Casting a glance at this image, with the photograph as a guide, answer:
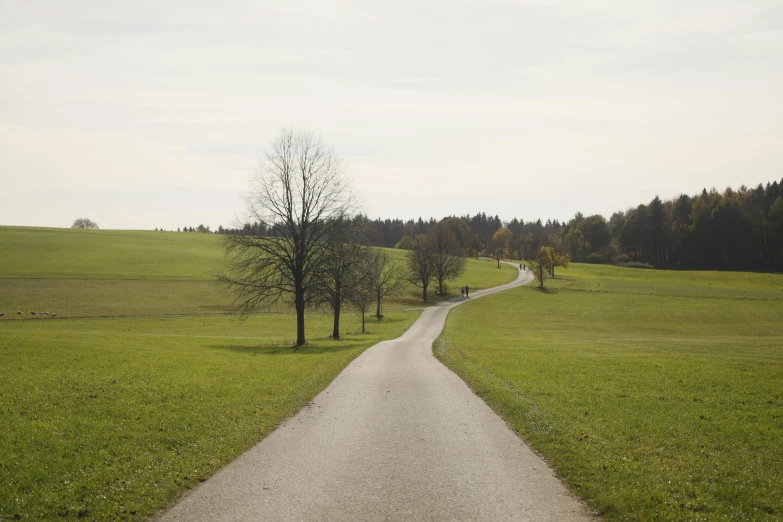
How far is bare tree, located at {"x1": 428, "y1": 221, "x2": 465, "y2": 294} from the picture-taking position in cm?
8759

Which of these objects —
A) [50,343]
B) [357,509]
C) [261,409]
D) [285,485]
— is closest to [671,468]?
[357,509]

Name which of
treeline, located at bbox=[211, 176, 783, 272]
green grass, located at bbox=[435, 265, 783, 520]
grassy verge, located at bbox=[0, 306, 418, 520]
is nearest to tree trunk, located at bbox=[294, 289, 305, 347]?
grassy verge, located at bbox=[0, 306, 418, 520]

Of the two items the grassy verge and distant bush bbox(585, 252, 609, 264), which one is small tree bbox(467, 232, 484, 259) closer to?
distant bush bbox(585, 252, 609, 264)

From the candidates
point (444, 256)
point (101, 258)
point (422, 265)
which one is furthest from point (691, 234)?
point (101, 258)

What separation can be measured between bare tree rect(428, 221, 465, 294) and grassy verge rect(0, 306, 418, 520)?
61.5m

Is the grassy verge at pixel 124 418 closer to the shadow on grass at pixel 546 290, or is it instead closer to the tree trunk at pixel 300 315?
the tree trunk at pixel 300 315

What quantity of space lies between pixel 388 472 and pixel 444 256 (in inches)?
3162

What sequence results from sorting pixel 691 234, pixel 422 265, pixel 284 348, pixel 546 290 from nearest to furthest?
pixel 284 348 < pixel 422 265 < pixel 546 290 < pixel 691 234

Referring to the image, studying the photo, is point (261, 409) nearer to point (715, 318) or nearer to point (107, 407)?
point (107, 407)

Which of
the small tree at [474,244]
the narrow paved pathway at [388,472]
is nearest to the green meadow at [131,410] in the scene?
the narrow paved pathway at [388,472]

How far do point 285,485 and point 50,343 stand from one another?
19.1 m

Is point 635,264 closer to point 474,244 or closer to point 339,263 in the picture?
point 474,244

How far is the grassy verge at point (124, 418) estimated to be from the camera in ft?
27.9

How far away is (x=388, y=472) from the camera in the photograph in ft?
31.4
